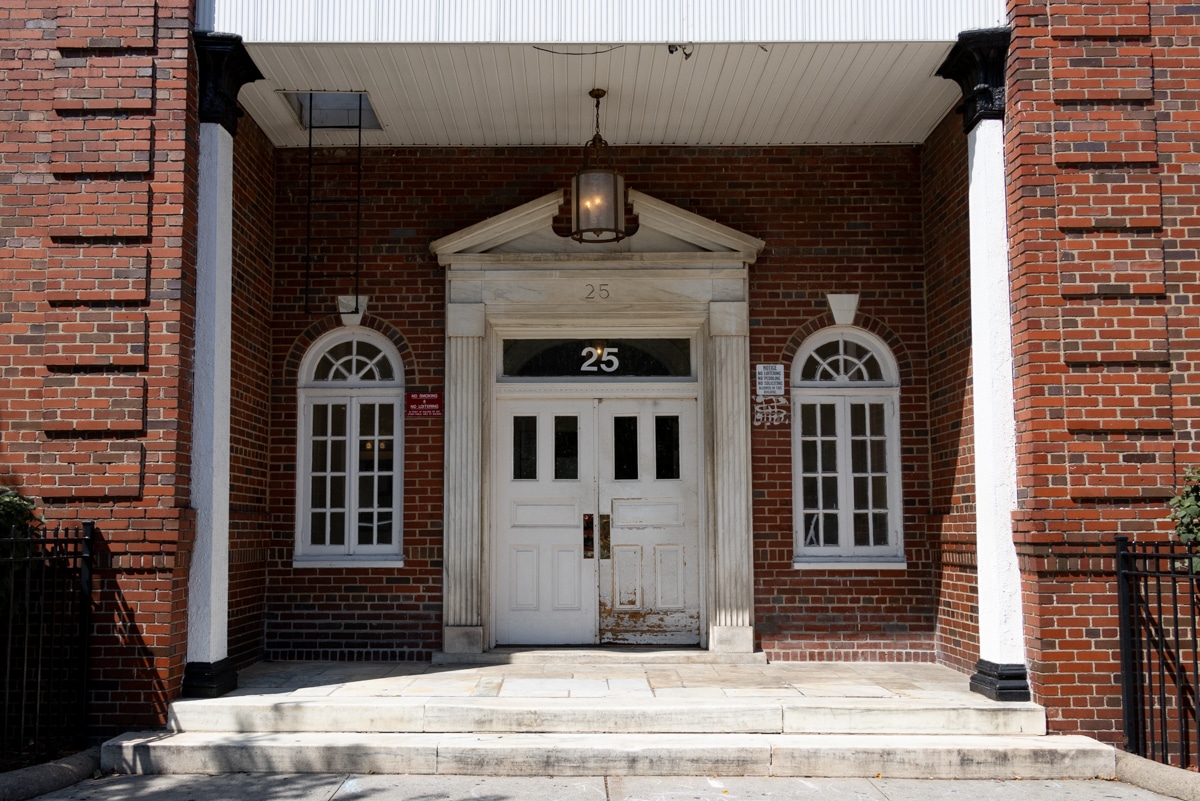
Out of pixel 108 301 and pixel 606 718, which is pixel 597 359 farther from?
pixel 108 301

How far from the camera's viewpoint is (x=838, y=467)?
8.68 metres

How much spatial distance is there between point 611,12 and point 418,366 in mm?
3314

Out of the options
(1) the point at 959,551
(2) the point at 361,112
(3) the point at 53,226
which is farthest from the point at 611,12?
(1) the point at 959,551

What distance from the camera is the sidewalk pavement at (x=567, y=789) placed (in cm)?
562

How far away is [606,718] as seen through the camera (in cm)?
643

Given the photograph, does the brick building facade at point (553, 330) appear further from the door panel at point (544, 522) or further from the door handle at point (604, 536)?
the door handle at point (604, 536)

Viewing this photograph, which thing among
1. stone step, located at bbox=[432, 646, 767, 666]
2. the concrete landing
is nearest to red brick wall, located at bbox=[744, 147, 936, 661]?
stone step, located at bbox=[432, 646, 767, 666]

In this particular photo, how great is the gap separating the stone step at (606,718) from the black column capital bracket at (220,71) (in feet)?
12.8

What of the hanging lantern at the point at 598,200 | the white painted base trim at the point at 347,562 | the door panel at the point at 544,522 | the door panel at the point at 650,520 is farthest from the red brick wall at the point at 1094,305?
the white painted base trim at the point at 347,562

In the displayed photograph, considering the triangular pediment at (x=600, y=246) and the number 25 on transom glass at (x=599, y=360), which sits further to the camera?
the number 25 on transom glass at (x=599, y=360)

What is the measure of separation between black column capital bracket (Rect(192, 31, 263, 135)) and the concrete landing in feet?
12.8

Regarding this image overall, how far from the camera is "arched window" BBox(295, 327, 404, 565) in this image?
868 cm

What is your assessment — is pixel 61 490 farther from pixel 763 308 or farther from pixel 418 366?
pixel 763 308

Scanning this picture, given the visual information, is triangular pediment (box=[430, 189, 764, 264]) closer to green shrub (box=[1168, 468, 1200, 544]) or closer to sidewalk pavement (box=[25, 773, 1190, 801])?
green shrub (box=[1168, 468, 1200, 544])
